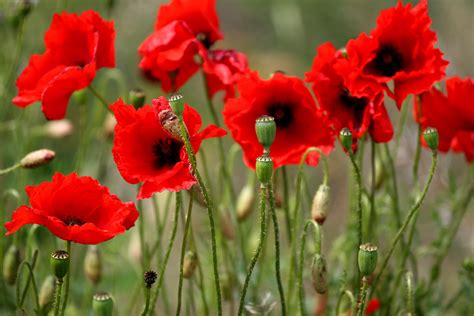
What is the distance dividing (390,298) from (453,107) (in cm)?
29

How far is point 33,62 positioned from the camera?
134cm

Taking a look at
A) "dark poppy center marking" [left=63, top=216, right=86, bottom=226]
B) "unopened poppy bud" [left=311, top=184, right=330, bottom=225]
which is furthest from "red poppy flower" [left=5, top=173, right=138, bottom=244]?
"unopened poppy bud" [left=311, top=184, right=330, bottom=225]

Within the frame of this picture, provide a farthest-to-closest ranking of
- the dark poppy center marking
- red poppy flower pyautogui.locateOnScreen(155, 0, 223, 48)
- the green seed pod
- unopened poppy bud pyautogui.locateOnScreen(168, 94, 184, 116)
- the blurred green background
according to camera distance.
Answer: the blurred green background, red poppy flower pyautogui.locateOnScreen(155, 0, 223, 48), the green seed pod, the dark poppy center marking, unopened poppy bud pyautogui.locateOnScreen(168, 94, 184, 116)

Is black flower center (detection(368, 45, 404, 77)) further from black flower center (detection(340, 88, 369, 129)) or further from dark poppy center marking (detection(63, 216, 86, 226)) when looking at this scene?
dark poppy center marking (detection(63, 216, 86, 226))

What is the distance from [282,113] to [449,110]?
0.24 m

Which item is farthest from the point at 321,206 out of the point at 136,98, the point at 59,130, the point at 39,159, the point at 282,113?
the point at 59,130

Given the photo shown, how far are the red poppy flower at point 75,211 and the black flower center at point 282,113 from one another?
315 mm

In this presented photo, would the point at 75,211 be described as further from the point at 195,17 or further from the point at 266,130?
the point at 195,17

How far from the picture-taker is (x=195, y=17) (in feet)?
4.79

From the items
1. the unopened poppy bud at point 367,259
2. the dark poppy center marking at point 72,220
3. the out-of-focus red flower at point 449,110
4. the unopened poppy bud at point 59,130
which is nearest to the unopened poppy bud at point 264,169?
the unopened poppy bud at point 367,259

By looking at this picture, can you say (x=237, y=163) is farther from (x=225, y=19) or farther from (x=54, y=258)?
(x=54, y=258)

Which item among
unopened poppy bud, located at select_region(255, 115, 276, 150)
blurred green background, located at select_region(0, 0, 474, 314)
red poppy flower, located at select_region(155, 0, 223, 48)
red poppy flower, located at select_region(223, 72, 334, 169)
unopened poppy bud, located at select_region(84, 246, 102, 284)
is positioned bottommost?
unopened poppy bud, located at select_region(84, 246, 102, 284)

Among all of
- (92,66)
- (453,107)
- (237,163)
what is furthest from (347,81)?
(237,163)

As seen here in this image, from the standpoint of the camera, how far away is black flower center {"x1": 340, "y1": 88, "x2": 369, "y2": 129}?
4.27 feet
